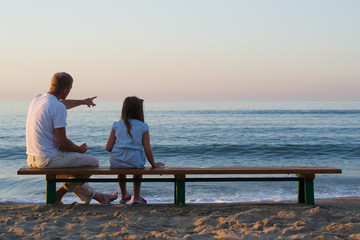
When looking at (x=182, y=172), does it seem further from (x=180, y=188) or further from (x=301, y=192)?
(x=301, y=192)

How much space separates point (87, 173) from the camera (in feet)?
15.1

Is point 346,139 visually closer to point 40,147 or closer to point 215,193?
point 215,193

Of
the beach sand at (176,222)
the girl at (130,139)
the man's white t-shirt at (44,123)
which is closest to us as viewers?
the beach sand at (176,222)

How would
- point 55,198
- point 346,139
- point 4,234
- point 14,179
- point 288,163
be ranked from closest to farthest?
point 4,234
point 55,198
point 14,179
point 288,163
point 346,139

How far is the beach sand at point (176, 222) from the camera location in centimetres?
355

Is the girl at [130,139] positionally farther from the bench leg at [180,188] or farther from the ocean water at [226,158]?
the ocean water at [226,158]

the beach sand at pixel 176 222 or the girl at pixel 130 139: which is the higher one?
the girl at pixel 130 139

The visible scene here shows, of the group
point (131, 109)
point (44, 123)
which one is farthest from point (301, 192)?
point (44, 123)

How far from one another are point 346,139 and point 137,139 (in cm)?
1731

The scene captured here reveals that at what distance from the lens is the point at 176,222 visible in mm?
4094

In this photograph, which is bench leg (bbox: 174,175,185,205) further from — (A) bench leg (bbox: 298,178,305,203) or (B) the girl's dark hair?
(A) bench leg (bbox: 298,178,305,203)

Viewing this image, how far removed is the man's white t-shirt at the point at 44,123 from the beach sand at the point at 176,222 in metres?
0.73

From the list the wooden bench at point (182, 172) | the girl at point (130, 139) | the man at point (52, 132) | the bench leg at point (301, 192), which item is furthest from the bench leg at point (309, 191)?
the man at point (52, 132)

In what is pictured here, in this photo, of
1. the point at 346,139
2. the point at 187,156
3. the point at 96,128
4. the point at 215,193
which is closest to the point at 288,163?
the point at 187,156
